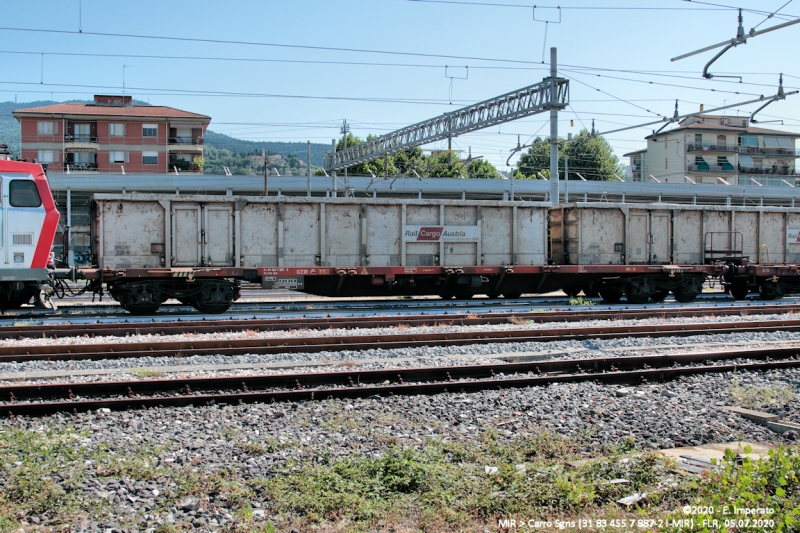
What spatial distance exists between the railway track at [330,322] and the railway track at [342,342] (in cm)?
161

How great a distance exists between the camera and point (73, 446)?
5746 millimetres

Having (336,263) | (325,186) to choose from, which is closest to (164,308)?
(336,263)

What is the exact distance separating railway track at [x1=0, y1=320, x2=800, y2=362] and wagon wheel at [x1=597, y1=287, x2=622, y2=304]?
6458mm

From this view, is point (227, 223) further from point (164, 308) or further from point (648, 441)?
point (648, 441)

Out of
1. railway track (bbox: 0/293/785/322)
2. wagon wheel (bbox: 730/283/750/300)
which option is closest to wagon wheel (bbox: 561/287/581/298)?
railway track (bbox: 0/293/785/322)

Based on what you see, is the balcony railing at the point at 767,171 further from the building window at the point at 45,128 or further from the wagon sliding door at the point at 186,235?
the wagon sliding door at the point at 186,235

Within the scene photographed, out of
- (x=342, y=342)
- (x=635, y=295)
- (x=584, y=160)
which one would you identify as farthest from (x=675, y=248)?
(x=584, y=160)

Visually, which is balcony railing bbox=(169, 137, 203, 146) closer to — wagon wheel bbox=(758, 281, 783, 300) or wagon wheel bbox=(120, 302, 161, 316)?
wagon wheel bbox=(120, 302, 161, 316)

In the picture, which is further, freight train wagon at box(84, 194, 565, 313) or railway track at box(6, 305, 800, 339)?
freight train wagon at box(84, 194, 565, 313)

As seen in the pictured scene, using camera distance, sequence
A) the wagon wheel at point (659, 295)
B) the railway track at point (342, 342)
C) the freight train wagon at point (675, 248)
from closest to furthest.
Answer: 1. the railway track at point (342, 342)
2. the freight train wagon at point (675, 248)
3. the wagon wheel at point (659, 295)

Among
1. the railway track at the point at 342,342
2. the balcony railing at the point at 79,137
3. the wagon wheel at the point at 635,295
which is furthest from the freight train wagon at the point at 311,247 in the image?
the balcony railing at the point at 79,137

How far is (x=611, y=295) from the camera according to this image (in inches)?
790

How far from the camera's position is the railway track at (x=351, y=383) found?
723 cm

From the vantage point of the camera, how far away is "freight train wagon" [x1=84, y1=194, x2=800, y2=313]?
15898 millimetres
